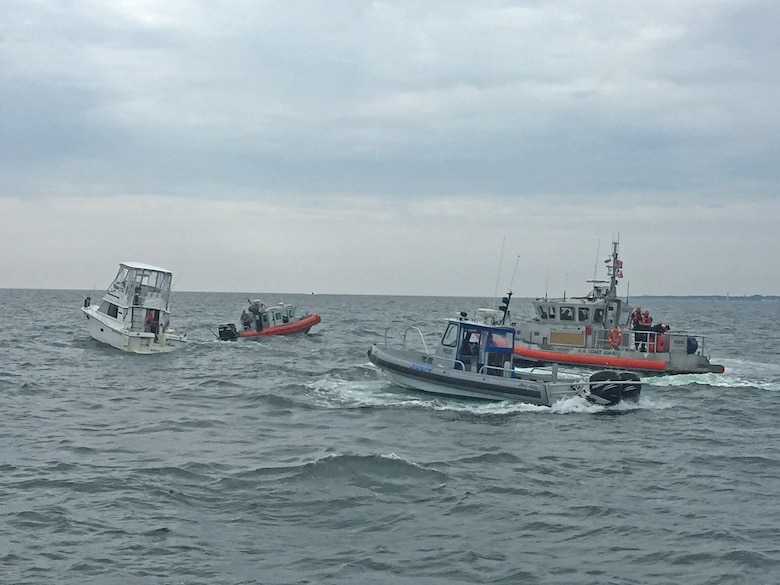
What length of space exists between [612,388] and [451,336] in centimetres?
494

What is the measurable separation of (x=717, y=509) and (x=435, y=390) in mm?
11950

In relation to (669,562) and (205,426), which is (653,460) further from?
(205,426)

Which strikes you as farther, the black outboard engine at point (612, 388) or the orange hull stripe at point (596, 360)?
the orange hull stripe at point (596, 360)

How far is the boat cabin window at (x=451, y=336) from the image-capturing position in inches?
984

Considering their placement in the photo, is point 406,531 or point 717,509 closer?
point 406,531

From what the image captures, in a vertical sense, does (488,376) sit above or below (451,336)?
below

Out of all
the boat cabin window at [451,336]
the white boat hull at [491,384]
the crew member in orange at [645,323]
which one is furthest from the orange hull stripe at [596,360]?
the boat cabin window at [451,336]

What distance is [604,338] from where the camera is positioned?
33375 millimetres

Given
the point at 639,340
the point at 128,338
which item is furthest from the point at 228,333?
the point at 639,340

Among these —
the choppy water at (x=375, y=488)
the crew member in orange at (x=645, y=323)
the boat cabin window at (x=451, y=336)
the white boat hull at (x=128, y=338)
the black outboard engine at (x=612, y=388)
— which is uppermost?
the crew member in orange at (x=645, y=323)

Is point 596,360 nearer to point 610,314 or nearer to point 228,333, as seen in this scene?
point 610,314

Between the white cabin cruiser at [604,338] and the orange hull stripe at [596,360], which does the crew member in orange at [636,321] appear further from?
the orange hull stripe at [596,360]

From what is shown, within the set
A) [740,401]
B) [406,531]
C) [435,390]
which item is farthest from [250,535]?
[740,401]

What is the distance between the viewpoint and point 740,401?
26.4 metres
